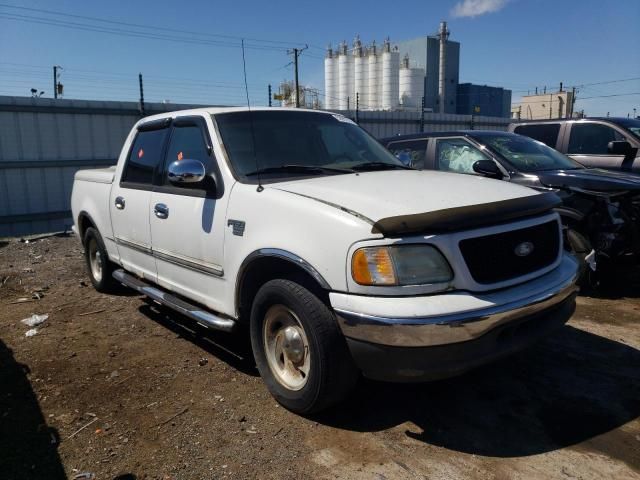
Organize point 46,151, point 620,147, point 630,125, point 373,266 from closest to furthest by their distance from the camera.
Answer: point 373,266 → point 620,147 → point 630,125 → point 46,151

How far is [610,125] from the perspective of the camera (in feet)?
25.8

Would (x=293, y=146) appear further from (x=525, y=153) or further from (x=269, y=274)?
(x=525, y=153)

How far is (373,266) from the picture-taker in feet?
8.52

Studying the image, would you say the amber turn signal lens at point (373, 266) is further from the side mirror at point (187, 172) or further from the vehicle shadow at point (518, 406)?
the side mirror at point (187, 172)

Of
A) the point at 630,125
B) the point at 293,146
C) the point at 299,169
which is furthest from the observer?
the point at 630,125

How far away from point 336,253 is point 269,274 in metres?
0.73

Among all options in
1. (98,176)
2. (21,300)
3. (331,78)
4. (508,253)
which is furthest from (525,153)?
(331,78)

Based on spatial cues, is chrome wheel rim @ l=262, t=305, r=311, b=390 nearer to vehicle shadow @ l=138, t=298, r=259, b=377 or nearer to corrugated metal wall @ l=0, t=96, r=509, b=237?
vehicle shadow @ l=138, t=298, r=259, b=377

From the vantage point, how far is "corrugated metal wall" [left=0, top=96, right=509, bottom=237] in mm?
10555

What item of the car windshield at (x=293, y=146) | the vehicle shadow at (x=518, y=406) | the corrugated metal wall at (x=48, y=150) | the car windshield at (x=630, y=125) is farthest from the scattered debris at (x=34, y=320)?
the car windshield at (x=630, y=125)

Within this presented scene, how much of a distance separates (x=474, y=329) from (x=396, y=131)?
Result: 1499cm

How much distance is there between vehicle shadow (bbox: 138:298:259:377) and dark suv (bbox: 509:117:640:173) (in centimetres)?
610

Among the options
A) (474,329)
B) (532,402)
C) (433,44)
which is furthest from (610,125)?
(433,44)

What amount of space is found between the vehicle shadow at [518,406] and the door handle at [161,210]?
199 cm
